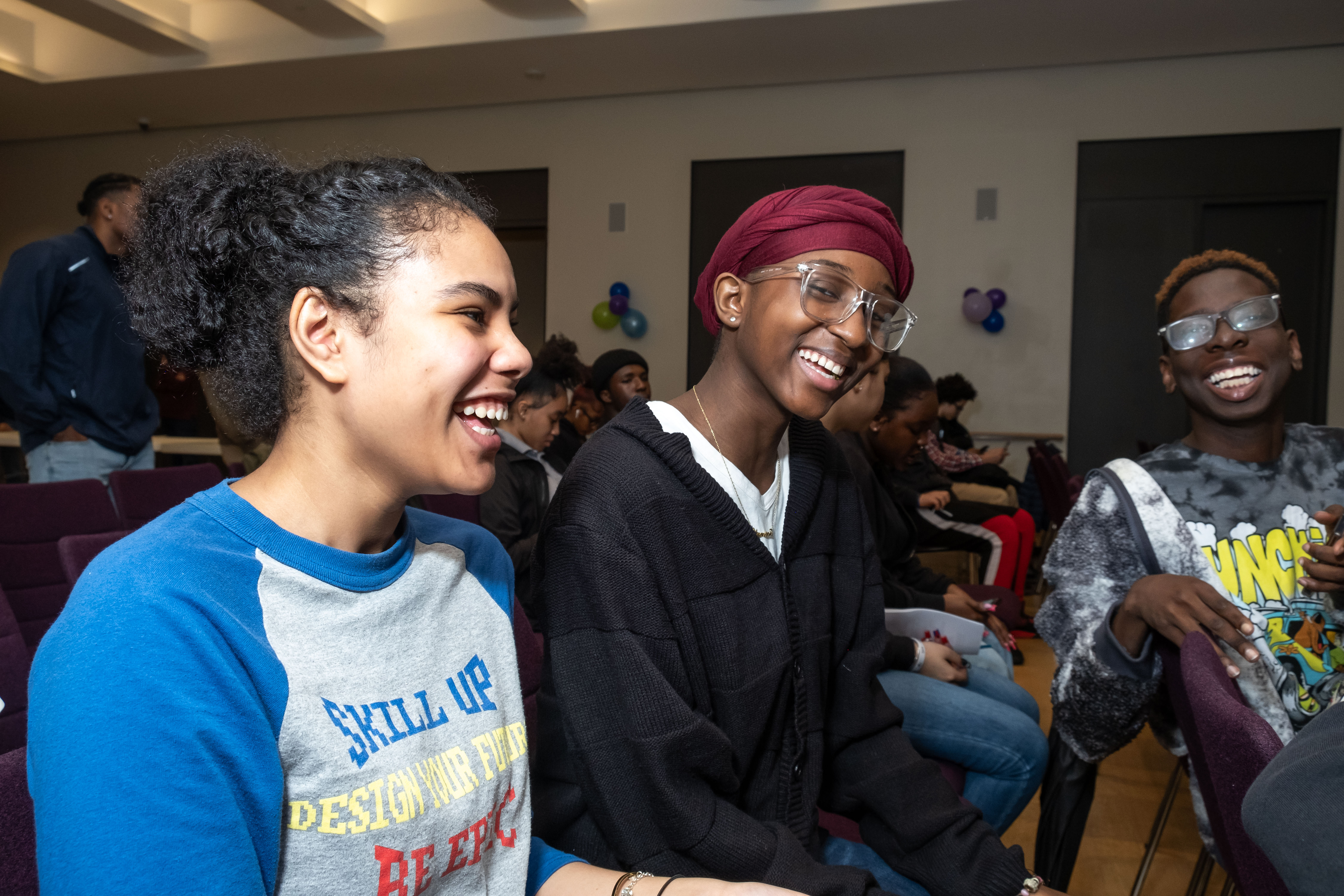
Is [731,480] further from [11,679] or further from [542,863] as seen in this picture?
[11,679]

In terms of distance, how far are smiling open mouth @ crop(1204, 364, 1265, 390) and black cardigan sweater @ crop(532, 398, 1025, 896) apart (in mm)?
793

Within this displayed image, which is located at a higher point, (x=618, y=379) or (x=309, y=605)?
(x=618, y=379)

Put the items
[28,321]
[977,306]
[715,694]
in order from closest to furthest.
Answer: [715,694], [28,321], [977,306]

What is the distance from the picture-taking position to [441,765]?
0.84 meters

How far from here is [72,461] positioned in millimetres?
3207

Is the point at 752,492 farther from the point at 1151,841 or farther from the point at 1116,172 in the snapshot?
the point at 1116,172

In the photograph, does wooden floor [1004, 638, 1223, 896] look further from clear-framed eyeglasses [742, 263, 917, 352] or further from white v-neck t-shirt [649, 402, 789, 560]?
clear-framed eyeglasses [742, 263, 917, 352]

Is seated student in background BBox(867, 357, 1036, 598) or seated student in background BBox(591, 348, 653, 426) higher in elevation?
seated student in background BBox(591, 348, 653, 426)

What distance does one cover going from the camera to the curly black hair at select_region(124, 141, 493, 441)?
83 cm

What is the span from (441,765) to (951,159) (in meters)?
7.80

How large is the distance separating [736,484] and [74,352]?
116 inches

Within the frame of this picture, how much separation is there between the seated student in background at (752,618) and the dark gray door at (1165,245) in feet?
20.9

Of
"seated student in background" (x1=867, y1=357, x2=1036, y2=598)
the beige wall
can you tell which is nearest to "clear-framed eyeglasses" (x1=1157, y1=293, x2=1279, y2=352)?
"seated student in background" (x1=867, y1=357, x2=1036, y2=598)

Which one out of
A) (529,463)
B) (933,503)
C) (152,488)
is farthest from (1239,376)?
(933,503)
